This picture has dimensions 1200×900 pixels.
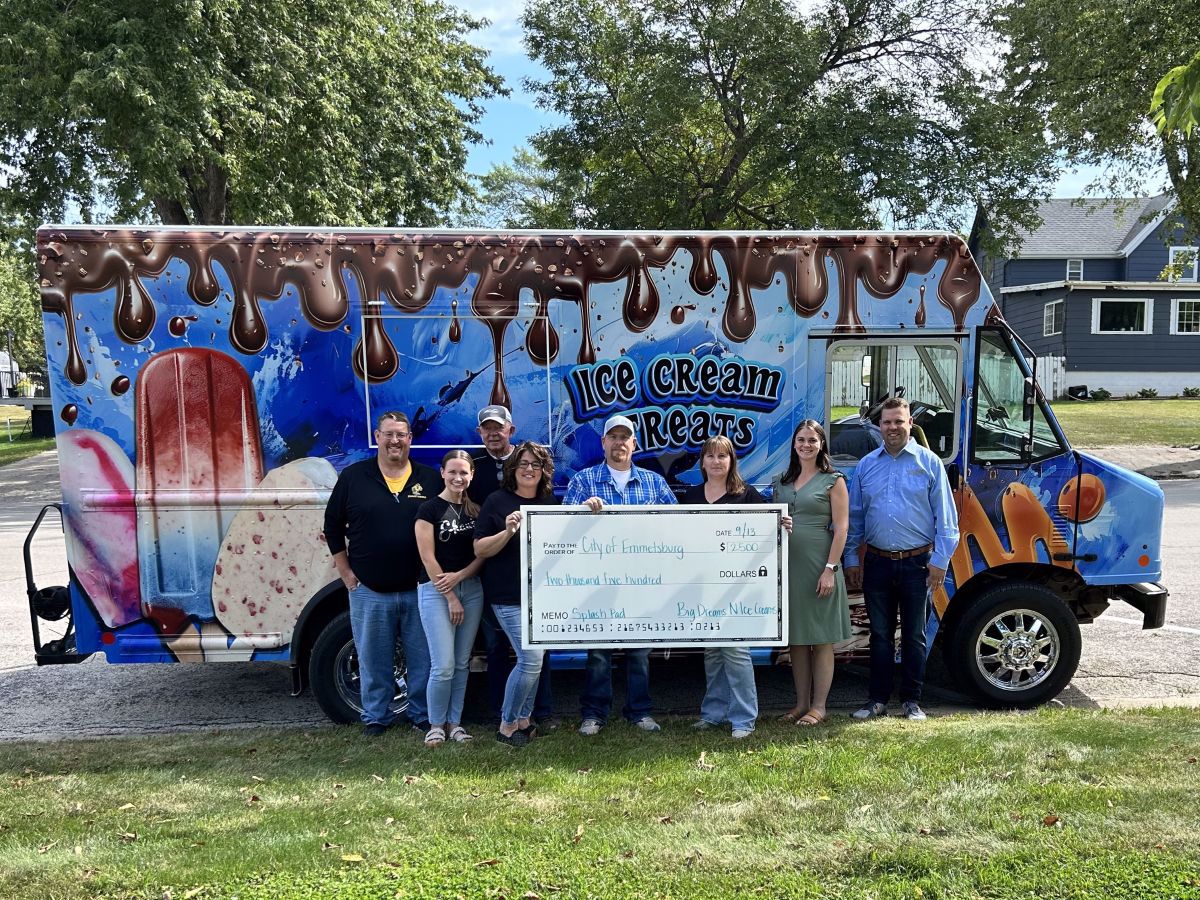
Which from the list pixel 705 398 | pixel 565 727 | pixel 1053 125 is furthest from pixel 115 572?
pixel 1053 125

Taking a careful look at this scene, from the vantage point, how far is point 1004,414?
5285mm

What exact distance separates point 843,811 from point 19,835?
360cm

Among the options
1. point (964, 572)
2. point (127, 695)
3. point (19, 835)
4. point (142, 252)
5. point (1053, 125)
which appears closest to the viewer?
point (19, 835)

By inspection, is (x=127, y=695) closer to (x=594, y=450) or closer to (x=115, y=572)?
(x=115, y=572)

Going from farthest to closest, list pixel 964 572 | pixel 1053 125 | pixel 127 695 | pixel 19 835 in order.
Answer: pixel 1053 125
pixel 127 695
pixel 964 572
pixel 19 835

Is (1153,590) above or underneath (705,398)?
underneath

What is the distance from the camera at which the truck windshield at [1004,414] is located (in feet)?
17.2

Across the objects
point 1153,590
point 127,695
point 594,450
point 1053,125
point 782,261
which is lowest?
point 127,695

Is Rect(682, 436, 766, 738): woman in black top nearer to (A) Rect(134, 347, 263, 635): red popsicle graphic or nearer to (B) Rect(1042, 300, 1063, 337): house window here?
(A) Rect(134, 347, 263, 635): red popsicle graphic

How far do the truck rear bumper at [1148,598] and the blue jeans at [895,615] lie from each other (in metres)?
1.38

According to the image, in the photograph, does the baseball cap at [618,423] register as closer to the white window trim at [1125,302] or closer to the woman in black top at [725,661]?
the woman in black top at [725,661]

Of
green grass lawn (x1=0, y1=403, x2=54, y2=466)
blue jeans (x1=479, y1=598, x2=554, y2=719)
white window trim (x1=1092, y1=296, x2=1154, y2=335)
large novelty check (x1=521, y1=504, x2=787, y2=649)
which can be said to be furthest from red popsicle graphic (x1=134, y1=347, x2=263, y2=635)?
white window trim (x1=1092, y1=296, x2=1154, y2=335)

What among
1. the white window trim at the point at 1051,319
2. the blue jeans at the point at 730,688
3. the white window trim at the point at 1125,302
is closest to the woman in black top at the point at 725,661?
the blue jeans at the point at 730,688

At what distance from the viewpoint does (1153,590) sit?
5.46m
